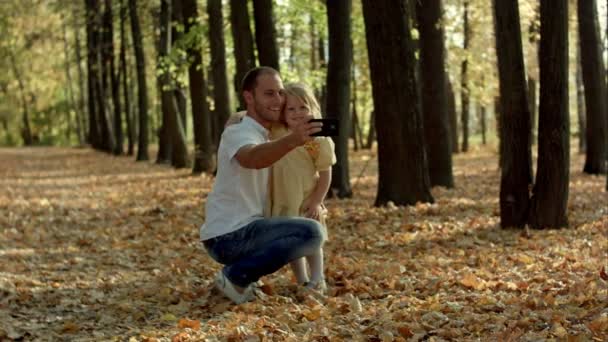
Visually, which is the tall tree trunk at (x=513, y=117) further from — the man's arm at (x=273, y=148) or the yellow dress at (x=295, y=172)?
the man's arm at (x=273, y=148)

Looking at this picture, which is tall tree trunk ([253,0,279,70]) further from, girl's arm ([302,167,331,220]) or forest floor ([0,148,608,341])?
girl's arm ([302,167,331,220])

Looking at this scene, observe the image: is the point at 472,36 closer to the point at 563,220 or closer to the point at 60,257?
the point at 563,220

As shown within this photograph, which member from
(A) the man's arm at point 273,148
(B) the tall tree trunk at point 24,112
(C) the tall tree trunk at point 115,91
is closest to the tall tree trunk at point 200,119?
(C) the tall tree trunk at point 115,91

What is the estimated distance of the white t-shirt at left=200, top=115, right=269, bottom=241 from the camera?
238 inches

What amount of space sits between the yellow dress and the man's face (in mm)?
230

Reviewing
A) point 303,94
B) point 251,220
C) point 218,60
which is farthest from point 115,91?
point 303,94

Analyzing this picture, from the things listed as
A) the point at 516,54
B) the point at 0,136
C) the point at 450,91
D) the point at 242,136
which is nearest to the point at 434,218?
the point at 516,54

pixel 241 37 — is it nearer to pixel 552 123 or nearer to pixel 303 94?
pixel 552 123

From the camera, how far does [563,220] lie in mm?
10000

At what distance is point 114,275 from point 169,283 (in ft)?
2.99

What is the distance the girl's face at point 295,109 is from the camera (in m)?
6.12

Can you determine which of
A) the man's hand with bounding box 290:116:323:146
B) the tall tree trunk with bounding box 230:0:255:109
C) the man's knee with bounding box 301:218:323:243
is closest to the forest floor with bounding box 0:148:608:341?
the man's knee with bounding box 301:218:323:243

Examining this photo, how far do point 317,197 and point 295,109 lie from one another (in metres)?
0.76

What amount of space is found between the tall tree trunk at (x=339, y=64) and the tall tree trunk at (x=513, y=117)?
430cm
